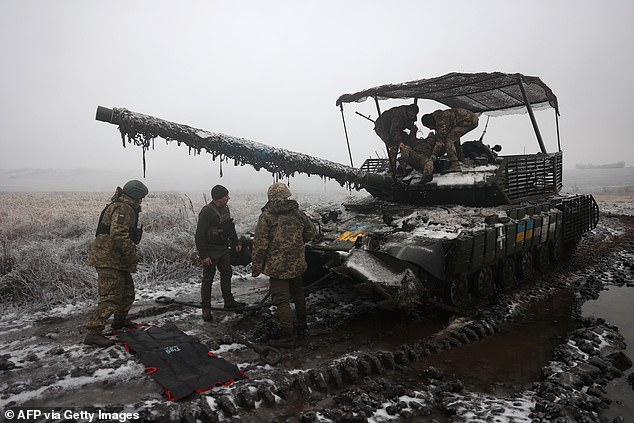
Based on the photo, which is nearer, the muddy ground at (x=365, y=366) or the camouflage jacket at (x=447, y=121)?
the muddy ground at (x=365, y=366)

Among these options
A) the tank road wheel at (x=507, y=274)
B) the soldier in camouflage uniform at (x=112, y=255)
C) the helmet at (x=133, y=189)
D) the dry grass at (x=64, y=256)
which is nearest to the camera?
the soldier in camouflage uniform at (x=112, y=255)

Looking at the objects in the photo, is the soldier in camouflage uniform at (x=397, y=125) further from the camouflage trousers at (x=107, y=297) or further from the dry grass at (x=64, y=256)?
the camouflage trousers at (x=107, y=297)

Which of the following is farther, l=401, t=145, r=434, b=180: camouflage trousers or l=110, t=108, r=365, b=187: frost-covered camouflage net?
l=401, t=145, r=434, b=180: camouflage trousers

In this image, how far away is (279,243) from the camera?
504cm

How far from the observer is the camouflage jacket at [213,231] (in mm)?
5852

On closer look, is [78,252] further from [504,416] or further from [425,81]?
[504,416]

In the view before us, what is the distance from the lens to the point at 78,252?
8.48 meters

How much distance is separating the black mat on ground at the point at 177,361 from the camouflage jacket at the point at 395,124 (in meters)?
5.06

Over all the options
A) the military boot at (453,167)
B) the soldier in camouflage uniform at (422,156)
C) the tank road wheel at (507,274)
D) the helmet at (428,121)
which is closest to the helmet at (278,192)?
the soldier in camouflage uniform at (422,156)

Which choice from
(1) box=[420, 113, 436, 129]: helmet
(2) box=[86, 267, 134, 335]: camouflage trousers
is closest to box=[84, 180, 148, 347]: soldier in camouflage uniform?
(2) box=[86, 267, 134, 335]: camouflage trousers

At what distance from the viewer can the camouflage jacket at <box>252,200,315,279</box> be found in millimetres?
5000

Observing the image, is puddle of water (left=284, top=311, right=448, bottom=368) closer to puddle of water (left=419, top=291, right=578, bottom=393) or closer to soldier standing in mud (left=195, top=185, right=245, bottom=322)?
puddle of water (left=419, top=291, right=578, bottom=393)

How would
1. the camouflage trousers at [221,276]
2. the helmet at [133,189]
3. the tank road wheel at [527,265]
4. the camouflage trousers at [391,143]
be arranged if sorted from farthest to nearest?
the camouflage trousers at [391,143]
the tank road wheel at [527,265]
the camouflage trousers at [221,276]
the helmet at [133,189]

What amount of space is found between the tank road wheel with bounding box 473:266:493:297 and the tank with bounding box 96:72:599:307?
0.02 m
